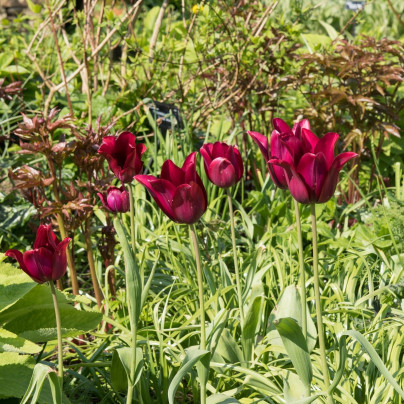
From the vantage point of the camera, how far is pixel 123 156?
168 centimetres

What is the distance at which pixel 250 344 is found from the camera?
175 cm

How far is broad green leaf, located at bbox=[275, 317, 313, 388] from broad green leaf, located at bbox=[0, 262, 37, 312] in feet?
2.19

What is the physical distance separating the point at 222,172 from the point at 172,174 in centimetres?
25

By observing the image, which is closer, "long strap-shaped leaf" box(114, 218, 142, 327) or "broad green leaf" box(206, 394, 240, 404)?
"long strap-shaped leaf" box(114, 218, 142, 327)

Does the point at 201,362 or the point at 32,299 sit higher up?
the point at 201,362

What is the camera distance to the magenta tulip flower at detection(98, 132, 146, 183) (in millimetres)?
1624

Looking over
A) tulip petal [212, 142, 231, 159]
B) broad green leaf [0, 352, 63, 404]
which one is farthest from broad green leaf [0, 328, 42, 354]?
tulip petal [212, 142, 231, 159]

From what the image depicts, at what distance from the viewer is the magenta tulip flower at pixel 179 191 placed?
4.26 ft

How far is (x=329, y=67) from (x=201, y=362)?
192cm

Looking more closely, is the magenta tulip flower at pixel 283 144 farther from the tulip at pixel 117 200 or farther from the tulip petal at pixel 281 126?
the tulip at pixel 117 200

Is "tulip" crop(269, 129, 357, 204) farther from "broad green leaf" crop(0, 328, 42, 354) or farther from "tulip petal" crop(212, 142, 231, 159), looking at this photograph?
"broad green leaf" crop(0, 328, 42, 354)

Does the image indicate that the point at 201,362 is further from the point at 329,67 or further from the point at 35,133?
the point at 329,67

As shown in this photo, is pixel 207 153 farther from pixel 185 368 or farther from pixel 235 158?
pixel 185 368

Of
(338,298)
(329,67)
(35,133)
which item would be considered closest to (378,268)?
(338,298)
